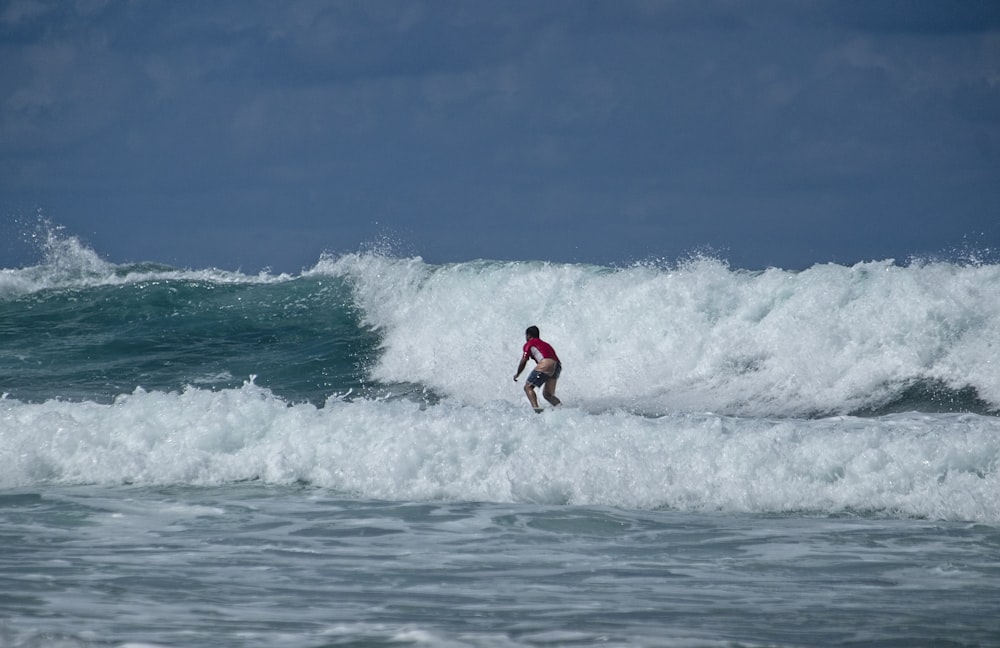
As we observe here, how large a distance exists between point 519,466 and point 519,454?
0.33 m

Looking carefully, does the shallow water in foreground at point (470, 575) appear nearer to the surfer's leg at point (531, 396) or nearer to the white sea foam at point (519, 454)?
the white sea foam at point (519, 454)

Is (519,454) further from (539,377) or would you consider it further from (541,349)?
(541,349)

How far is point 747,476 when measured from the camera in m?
11.7

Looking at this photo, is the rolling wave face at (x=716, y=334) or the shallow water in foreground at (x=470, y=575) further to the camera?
the rolling wave face at (x=716, y=334)

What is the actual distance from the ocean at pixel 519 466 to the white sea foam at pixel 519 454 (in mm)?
36

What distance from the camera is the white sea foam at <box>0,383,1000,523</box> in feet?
36.8

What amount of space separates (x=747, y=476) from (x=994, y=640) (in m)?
5.39

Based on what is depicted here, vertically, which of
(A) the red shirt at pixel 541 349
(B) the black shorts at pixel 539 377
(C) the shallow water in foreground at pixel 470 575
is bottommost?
(C) the shallow water in foreground at pixel 470 575

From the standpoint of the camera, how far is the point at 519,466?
39.9ft

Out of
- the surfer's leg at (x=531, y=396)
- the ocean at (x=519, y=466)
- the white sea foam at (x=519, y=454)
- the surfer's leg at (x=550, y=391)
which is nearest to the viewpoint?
the ocean at (x=519, y=466)

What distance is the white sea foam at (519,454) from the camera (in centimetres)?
1120

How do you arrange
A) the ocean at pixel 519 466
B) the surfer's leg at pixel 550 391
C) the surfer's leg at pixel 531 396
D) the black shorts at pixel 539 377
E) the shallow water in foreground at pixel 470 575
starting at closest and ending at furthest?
the shallow water in foreground at pixel 470 575 < the ocean at pixel 519 466 < the surfer's leg at pixel 531 396 < the black shorts at pixel 539 377 < the surfer's leg at pixel 550 391

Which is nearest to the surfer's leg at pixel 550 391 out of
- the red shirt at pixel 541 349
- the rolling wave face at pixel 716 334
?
the red shirt at pixel 541 349

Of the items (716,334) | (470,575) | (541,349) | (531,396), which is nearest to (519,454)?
Result: (531,396)
